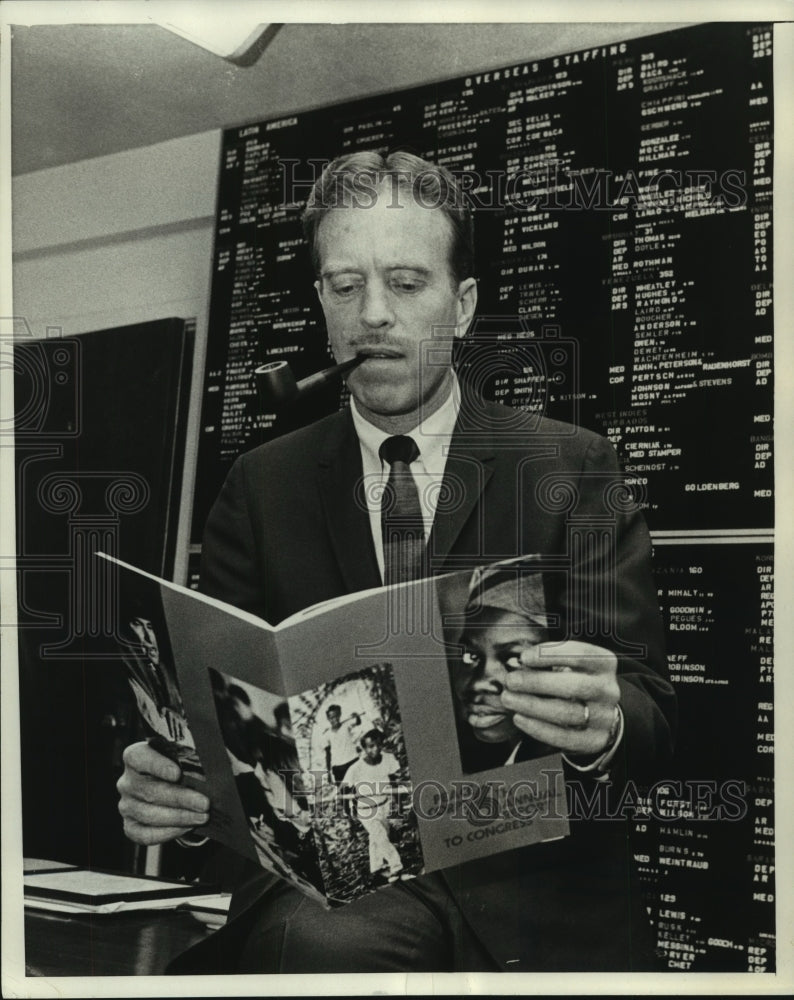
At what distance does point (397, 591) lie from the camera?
4.55ft

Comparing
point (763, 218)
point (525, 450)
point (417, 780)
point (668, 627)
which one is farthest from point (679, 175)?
point (417, 780)

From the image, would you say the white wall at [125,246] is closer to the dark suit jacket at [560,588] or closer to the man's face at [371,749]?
the dark suit jacket at [560,588]

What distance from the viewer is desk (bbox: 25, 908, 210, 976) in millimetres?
1475

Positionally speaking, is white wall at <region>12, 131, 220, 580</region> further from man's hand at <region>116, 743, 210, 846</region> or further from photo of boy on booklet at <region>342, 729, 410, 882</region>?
photo of boy on booklet at <region>342, 729, 410, 882</region>

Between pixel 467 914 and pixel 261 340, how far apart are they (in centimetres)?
87

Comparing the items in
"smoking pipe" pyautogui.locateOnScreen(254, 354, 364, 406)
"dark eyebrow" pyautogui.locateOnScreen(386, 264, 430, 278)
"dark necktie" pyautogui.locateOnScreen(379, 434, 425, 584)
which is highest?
"dark eyebrow" pyautogui.locateOnScreen(386, 264, 430, 278)

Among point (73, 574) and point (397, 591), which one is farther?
point (73, 574)

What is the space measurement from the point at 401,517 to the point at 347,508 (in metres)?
0.08

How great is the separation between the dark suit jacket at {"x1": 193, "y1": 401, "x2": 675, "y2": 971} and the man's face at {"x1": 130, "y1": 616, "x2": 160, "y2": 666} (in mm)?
134

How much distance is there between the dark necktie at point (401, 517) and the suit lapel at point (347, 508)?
0.02m

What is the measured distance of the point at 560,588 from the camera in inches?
55.1

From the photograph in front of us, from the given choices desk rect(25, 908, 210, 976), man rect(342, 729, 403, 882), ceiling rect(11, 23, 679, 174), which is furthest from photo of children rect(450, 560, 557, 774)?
ceiling rect(11, 23, 679, 174)

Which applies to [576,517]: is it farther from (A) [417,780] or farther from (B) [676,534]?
(A) [417,780]

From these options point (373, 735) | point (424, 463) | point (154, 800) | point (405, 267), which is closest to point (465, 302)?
point (405, 267)
